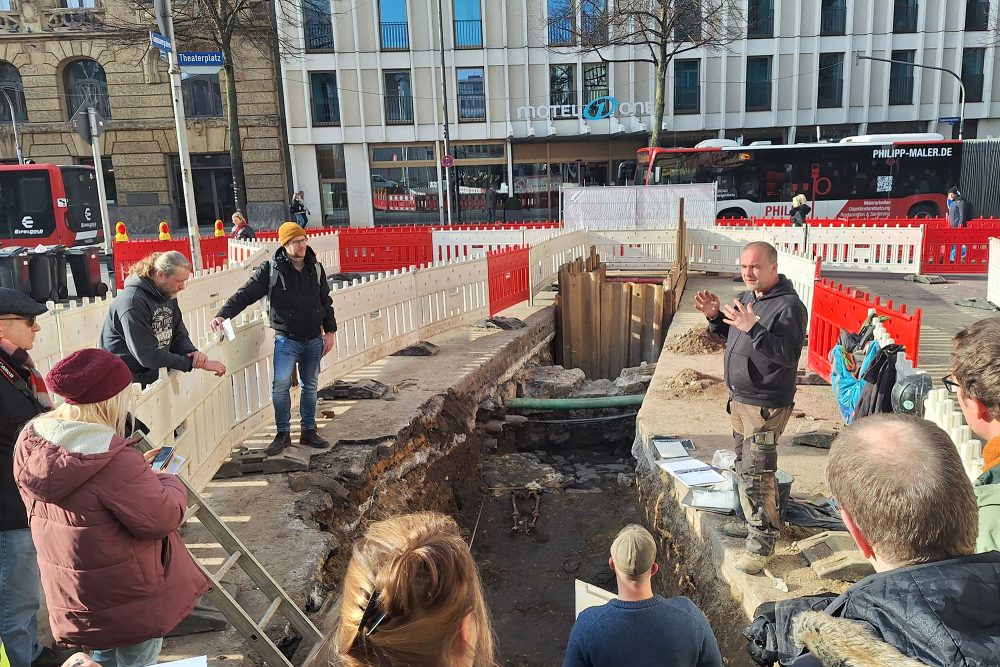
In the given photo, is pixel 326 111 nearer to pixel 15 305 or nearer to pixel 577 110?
pixel 577 110

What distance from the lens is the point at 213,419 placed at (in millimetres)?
5363

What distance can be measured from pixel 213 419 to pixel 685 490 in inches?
141

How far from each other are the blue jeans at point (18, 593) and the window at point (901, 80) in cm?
3783

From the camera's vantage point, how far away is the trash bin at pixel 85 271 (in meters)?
10.6

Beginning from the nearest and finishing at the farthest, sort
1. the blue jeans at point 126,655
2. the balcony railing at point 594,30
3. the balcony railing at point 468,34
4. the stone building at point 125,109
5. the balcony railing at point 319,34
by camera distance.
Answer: the blue jeans at point 126,655 < the balcony railing at point 594,30 < the stone building at point 125,109 < the balcony railing at point 319,34 < the balcony railing at point 468,34

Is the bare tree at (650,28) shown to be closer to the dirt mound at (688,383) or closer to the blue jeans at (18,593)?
the dirt mound at (688,383)

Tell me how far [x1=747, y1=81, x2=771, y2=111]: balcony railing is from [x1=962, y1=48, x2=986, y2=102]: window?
8965mm

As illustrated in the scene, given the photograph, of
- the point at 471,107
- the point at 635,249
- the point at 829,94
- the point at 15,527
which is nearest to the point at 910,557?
the point at 15,527

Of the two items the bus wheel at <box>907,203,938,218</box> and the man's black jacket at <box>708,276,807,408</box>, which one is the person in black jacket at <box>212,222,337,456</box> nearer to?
the man's black jacket at <box>708,276,807,408</box>

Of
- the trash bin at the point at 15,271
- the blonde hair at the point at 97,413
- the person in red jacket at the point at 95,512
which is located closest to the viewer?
the person in red jacket at the point at 95,512

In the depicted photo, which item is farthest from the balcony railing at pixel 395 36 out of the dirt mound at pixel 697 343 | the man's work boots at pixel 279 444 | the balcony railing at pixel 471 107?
the man's work boots at pixel 279 444

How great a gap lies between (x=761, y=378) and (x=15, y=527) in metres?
3.90

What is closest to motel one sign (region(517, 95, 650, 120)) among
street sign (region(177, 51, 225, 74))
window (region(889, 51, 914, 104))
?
window (region(889, 51, 914, 104))

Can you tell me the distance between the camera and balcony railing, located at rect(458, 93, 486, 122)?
107 feet
